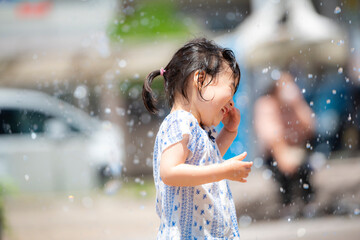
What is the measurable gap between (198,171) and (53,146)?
507 centimetres

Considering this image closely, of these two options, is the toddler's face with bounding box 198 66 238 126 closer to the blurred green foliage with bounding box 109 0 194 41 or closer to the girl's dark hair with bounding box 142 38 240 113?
the girl's dark hair with bounding box 142 38 240 113

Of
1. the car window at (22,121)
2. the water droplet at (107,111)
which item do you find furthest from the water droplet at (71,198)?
the water droplet at (107,111)

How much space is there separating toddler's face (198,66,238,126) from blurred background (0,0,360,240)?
7.10ft

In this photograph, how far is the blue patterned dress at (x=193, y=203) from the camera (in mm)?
1644

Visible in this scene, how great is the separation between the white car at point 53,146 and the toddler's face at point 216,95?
177 inches

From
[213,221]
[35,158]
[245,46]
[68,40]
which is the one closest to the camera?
[213,221]

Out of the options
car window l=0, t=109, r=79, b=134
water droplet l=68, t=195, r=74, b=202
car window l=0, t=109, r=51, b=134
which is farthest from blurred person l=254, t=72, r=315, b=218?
car window l=0, t=109, r=51, b=134

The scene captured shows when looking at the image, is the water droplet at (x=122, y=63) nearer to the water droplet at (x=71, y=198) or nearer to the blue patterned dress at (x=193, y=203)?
the water droplet at (x=71, y=198)

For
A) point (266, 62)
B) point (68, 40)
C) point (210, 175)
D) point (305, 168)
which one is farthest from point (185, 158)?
point (68, 40)

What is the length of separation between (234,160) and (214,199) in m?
0.19

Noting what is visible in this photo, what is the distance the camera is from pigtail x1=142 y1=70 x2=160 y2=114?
1826 millimetres

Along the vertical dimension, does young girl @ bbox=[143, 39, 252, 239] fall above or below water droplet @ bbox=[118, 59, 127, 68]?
below

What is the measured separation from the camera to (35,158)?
6223 millimetres

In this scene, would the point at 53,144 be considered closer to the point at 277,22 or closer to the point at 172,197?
the point at 277,22
